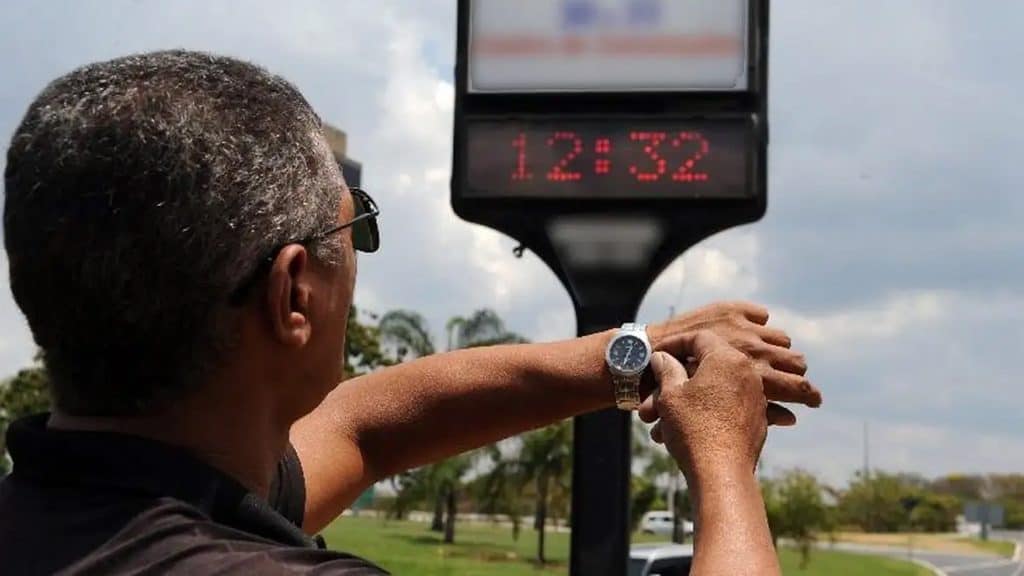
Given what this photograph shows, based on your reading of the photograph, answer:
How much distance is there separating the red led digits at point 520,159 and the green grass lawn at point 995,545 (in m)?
55.1

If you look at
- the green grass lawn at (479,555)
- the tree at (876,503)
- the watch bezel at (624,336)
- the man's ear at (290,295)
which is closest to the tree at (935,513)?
the tree at (876,503)

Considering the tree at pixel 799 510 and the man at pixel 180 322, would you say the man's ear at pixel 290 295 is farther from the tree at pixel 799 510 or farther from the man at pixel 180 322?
the tree at pixel 799 510

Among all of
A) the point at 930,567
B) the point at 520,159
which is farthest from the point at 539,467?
the point at 520,159

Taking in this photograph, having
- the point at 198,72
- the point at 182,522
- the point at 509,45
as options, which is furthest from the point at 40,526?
the point at 509,45

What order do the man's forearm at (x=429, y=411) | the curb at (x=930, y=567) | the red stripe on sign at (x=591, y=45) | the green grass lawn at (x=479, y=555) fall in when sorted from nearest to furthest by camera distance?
the man's forearm at (x=429, y=411)
the red stripe on sign at (x=591, y=45)
the green grass lawn at (x=479, y=555)
the curb at (x=930, y=567)

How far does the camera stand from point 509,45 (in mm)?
5426

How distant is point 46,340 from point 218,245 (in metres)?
0.20

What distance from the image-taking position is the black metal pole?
5152 mm

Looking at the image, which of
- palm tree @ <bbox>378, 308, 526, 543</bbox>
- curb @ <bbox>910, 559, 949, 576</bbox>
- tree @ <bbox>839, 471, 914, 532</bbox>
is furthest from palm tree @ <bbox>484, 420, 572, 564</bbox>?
tree @ <bbox>839, 471, 914, 532</bbox>

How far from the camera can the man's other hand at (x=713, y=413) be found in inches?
53.8

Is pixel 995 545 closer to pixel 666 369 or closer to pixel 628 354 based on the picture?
pixel 628 354

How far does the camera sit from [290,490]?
174 centimetres

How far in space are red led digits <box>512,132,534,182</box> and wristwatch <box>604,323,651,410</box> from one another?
3491 mm

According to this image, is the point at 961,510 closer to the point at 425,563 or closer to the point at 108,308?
the point at 425,563
